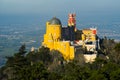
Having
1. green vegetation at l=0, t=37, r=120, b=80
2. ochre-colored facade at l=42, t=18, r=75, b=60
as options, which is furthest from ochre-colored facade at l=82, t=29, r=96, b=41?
green vegetation at l=0, t=37, r=120, b=80

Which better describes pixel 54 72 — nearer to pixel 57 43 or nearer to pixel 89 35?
pixel 57 43

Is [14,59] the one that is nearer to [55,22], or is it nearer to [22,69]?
[22,69]

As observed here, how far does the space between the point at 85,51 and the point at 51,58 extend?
13.5ft

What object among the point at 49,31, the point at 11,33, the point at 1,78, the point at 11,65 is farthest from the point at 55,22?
the point at 11,33

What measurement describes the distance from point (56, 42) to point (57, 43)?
0.25 metres

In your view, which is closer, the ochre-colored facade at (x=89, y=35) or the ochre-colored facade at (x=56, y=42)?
the ochre-colored facade at (x=56, y=42)

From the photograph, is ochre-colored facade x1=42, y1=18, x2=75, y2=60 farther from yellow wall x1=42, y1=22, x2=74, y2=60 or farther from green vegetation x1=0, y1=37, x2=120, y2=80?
green vegetation x1=0, y1=37, x2=120, y2=80

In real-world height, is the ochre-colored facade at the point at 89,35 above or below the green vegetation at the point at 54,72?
above

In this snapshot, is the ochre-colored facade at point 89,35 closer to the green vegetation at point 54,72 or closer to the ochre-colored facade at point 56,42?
the ochre-colored facade at point 56,42

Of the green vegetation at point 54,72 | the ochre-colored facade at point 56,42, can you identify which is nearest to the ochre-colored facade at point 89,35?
the ochre-colored facade at point 56,42

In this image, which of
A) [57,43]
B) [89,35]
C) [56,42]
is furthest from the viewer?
[89,35]

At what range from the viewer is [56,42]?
43.9 metres

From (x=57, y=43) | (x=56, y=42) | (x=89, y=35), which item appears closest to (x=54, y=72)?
(x=57, y=43)

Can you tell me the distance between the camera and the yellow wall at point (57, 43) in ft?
139
